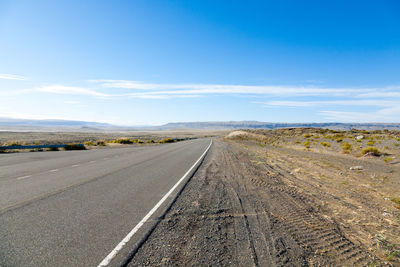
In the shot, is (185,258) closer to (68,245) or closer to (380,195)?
(68,245)

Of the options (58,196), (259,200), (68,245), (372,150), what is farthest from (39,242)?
(372,150)

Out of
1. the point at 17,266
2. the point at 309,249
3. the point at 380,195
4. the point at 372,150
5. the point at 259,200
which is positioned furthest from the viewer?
the point at 372,150

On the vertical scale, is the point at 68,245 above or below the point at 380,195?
above

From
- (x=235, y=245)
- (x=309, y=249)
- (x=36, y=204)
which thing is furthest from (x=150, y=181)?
(x=309, y=249)

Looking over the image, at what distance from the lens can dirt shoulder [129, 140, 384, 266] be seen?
11.8 feet

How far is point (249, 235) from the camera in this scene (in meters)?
4.38

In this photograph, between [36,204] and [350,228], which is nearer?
[350,228]

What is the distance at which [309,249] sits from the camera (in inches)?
154

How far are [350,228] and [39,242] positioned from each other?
6064 millimetres

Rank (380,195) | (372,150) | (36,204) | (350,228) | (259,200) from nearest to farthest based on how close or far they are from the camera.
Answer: (350,228) < (36,204) < (259,200) < (380,195) < (372,150)

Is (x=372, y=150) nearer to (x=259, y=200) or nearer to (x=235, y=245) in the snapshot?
(x=259, y=200)

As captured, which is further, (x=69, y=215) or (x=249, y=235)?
(x=69, y=215)

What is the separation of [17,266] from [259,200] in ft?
18.2

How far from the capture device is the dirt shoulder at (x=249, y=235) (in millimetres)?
3609
